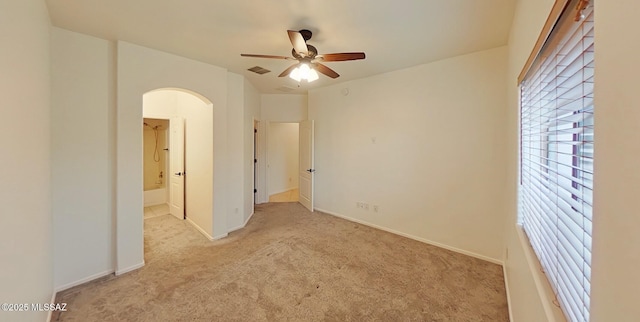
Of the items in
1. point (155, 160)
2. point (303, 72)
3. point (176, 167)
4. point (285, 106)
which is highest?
point (285, 106)

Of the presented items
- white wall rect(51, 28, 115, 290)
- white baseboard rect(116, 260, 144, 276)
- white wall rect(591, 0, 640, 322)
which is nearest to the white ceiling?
white wall rect(51, 28, 115, 290)

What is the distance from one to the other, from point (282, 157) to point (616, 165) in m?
6.57

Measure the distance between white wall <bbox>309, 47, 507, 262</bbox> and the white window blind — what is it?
5.01 ft

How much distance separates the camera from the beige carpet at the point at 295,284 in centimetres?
206

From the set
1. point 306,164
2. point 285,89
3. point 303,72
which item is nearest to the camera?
point 303,72

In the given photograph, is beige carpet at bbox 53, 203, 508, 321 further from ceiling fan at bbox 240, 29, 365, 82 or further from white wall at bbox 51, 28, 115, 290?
ceiling fan at bbox 240, 29, 365, 82

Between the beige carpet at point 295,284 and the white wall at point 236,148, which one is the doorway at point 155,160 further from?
the white wall at point 236,148

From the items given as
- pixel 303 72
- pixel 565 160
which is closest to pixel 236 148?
pixel 303 72

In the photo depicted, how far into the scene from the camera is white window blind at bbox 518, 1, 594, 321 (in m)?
0.78

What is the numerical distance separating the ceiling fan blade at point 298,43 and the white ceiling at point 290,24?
0.24 metres

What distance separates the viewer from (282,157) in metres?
6.86

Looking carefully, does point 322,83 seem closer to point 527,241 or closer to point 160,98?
point 160,98

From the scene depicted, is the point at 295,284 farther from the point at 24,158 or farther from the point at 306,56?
the point at 306,56

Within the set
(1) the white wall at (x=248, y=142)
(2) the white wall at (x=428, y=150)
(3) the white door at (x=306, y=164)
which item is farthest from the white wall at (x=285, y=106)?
(2) the white wall at (x=428, y=150)
